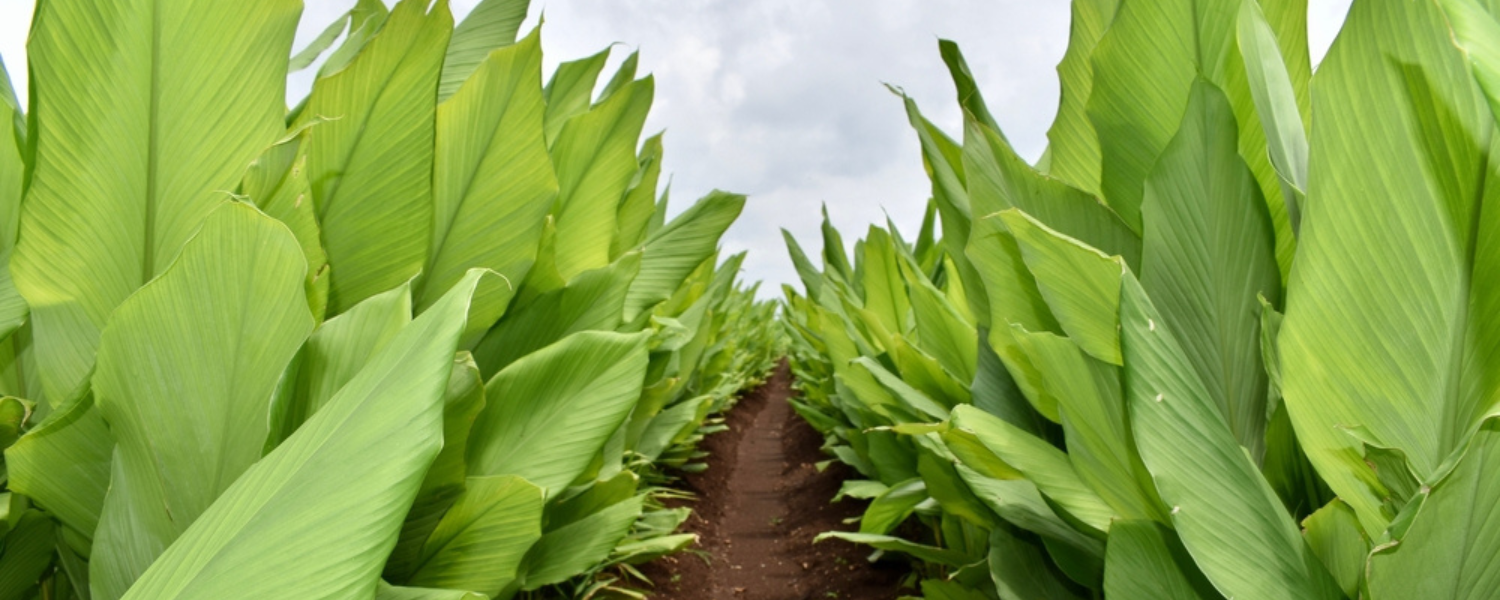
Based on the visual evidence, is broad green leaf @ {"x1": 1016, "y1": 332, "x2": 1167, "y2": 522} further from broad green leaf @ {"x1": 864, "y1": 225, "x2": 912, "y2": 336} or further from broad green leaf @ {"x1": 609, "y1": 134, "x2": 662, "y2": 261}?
broad green leaf @ {"x1": 864, "y1": 225, "x2": 912, "y2": 336}

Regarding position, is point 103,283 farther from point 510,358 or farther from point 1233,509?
point 1233,509

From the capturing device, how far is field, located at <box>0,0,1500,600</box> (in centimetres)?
57

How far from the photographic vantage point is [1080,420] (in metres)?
0.83

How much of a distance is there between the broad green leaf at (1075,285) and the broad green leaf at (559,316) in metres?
0.59

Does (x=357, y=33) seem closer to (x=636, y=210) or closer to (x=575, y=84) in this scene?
(x=575, y=84)

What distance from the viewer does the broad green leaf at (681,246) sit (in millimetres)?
1612

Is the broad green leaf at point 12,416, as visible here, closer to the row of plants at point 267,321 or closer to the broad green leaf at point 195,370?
the row of plants at point 267,321

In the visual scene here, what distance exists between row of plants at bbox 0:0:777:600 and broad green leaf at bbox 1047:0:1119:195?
60 centimetres

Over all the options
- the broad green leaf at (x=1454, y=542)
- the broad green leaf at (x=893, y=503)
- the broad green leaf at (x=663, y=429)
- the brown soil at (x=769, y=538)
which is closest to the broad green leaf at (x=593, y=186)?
the broad green leaf at (x=893, y=503)

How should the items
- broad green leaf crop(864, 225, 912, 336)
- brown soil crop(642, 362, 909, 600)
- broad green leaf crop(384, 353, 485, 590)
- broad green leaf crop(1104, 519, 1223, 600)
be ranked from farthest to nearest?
brown soil crop(642, 362, 909, 600)
broad green leaf crop(864, 225, 912, 336)
broad green leaf crop(384, 353, 485, 590)
broad green leaf crop(1104, 519, 1223, 600)

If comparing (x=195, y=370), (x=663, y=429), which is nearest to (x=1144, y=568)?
(x=195, y=370)

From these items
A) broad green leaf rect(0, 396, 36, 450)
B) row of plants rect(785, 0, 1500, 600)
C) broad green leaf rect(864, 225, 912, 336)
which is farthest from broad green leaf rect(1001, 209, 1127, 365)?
broad green leaf rect(864, 225, 912, 336)

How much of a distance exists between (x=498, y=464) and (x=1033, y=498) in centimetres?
66

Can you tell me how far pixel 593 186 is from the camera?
1.34m
